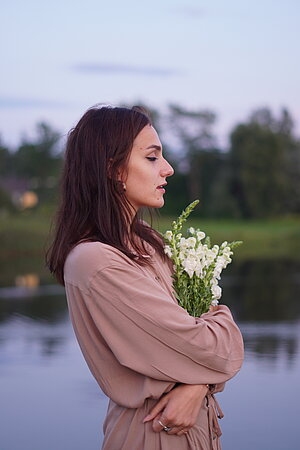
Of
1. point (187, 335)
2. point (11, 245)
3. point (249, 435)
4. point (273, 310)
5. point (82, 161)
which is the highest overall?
point (82, 161)

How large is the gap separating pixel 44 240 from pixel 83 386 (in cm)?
2887

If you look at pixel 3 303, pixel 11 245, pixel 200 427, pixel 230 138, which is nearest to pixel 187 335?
pixel 200 427

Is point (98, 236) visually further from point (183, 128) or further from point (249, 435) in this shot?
point (183, 128)

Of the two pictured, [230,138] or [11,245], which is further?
[230,138]

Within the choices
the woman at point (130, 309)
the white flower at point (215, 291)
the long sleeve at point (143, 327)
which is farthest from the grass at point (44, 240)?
the long sleeve at point (143, 327)

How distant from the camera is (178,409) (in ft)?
7.79

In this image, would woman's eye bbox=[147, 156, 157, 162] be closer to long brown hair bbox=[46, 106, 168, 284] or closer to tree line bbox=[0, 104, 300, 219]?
long brown hair bbox=[46, 106, 168, 284]

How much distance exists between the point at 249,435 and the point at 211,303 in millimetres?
4401

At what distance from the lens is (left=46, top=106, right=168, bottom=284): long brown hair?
2.51 meters

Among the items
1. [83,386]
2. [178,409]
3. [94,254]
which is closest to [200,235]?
[94,254]

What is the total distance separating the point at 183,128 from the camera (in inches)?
2682

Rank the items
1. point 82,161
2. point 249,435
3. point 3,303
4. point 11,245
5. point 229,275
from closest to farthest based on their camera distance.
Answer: point 82,161, point 249,435, point 3,303, point 229,275, point 11,245

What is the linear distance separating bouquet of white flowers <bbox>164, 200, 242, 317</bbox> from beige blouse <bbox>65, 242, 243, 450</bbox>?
187 millimetres

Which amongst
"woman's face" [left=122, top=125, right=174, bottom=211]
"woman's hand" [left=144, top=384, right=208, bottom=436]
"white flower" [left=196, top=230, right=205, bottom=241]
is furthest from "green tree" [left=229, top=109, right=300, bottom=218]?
"woman's hand" [left=144, top=384, right=208, bottom=436]
